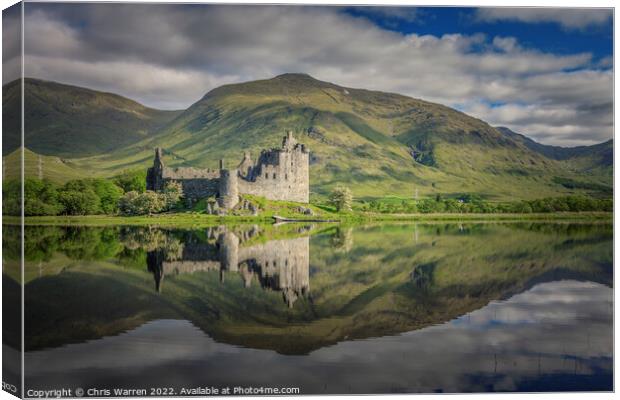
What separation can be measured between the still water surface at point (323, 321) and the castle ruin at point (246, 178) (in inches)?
775

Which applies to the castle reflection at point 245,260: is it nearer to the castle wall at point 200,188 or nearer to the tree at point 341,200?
the castle wall at point 200,188

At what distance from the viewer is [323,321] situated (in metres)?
9.56

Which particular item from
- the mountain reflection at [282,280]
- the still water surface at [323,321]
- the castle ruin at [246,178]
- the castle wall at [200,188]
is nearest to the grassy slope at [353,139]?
the castle ruin at [246,178]

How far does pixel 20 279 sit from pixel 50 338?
2.81 ft

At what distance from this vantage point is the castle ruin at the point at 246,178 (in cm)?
3603

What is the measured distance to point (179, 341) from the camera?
8.51 m

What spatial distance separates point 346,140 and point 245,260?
3481 inches

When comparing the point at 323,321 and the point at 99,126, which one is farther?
the point at 99,126

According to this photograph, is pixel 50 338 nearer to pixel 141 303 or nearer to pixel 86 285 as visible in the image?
pixel 141 303

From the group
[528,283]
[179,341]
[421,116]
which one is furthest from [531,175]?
[179,341]

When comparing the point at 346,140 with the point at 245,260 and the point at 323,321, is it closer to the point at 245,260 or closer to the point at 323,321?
the point at 245,260

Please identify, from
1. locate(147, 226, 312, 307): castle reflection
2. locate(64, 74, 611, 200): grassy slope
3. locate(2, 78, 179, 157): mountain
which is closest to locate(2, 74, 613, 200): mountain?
locate(64, 74, 611, 200): grassy slope

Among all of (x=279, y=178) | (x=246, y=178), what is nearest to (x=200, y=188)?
(x=246, y=178)

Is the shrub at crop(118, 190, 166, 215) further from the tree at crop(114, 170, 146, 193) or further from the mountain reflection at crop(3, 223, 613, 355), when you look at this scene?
the mountain reflection at crop(3, 223, 613, 355)
